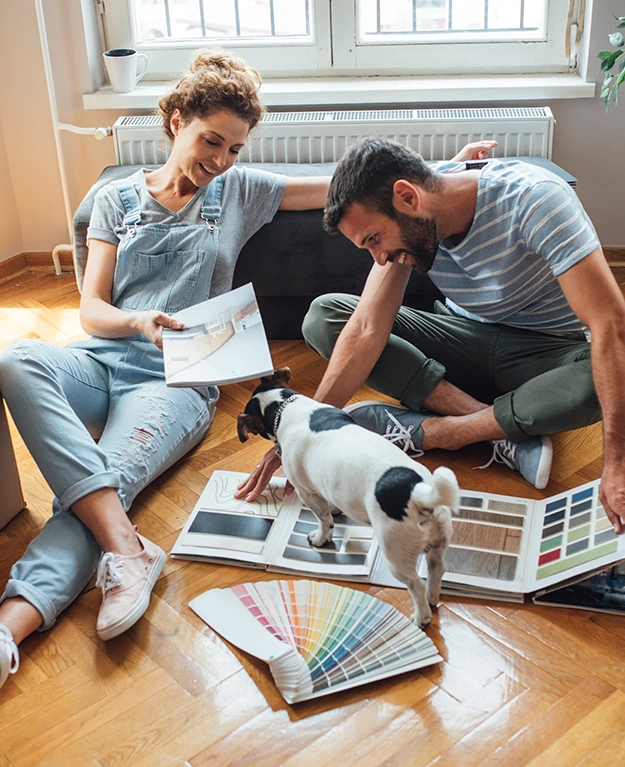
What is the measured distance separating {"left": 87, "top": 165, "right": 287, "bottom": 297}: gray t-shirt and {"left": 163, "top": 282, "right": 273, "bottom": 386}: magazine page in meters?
0.24

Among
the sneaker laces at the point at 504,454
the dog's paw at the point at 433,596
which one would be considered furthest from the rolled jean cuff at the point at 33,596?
the sneaker laces at the point at 504,454

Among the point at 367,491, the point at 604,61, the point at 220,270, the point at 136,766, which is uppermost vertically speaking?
the point at 604,61

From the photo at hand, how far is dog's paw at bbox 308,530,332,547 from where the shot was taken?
159 centimetres

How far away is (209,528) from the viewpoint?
1.67m

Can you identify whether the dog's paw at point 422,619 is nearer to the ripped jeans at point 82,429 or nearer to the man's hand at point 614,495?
the man's hand at point 614,495

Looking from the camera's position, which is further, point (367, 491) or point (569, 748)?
point (367, 491)

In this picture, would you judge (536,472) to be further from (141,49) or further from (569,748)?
(141,49)

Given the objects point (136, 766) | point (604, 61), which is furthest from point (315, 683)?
point (604, 61)

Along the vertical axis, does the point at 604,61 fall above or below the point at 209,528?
above

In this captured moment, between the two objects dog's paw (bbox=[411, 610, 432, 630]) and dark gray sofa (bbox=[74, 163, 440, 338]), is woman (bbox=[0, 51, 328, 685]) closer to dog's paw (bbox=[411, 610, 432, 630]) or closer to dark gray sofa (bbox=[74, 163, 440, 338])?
dark gray sofa (bbox=[74, 163, 440, 338])

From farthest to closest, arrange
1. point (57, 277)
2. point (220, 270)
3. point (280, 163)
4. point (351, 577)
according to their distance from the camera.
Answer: point (57, 277), point (280, 163), point (220, 270), point (351, 577)

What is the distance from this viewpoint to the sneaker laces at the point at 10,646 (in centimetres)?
135

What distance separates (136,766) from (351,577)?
0.50m

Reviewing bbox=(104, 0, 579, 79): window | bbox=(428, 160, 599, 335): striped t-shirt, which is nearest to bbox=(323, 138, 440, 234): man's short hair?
bbox=(428, 160, 599, 335): striped t-shirt
